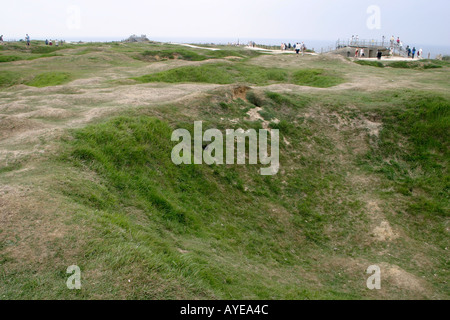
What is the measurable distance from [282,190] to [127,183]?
7762mm

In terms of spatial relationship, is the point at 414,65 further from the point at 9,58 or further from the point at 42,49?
the point at 42,49

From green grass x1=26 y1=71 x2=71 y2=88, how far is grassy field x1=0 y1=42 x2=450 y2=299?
8.10 meters

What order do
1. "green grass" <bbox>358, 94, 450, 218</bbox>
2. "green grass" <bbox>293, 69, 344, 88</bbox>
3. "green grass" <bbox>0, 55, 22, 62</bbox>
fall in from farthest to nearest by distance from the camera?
"green grass" <bbox>0, 55, 22, 62</bbox>, "green grass" <bbox>293, 69, 344, 88</bbox>, "green grass" <bbox>358, 94, 450, 218</bbox>

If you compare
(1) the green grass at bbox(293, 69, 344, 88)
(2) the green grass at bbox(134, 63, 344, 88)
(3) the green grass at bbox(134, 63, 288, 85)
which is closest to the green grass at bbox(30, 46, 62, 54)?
(3) the green grass at bbox(134, 63, 288, 85)

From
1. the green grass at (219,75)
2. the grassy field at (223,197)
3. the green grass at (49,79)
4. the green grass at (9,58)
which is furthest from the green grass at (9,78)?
the green grass at (219,75)

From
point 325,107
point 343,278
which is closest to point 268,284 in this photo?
point 343,278

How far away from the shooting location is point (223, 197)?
15.9m

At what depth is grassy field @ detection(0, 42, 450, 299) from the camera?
851 cm

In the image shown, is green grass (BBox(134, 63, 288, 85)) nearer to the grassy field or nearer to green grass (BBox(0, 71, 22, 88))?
the grassy field

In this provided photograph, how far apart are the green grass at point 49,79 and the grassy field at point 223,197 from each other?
810 centimetres

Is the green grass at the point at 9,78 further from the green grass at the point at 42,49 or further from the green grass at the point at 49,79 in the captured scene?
the green grass at the point at 42,49

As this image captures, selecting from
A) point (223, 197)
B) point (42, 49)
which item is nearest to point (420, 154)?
point (223, 197)

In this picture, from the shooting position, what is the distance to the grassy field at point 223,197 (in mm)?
8508

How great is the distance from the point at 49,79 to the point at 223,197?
28.9 meters
